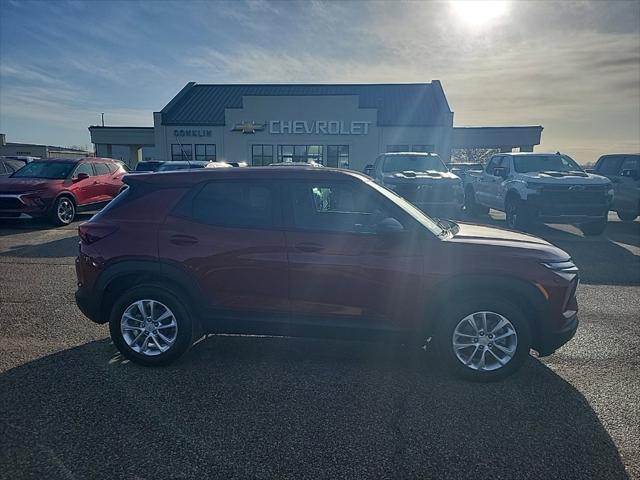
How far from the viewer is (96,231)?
3.63 m

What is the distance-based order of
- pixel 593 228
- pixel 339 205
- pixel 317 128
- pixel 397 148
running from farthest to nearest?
pixel 397 148 < pixel 317 128 < pixel 593 228 < pixel 339 205

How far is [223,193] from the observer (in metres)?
3.63

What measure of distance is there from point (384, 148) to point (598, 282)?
24026mm

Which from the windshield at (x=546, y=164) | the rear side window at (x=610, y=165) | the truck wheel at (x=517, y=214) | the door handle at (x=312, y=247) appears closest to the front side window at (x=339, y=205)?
the door handle at (x=312, y=247)

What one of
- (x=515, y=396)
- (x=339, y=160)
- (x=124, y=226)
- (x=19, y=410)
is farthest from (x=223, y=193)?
(x=339, y=160)

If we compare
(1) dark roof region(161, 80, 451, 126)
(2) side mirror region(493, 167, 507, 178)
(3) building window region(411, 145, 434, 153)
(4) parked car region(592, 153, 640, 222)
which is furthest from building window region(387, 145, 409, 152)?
(2) side mirror region(493, 167, 507, 178)

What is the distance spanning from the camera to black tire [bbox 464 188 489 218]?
561 inches

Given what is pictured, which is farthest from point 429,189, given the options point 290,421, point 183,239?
point 290,421

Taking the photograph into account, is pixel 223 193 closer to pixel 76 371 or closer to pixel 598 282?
pixel 76 371

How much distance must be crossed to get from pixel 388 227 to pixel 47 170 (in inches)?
466

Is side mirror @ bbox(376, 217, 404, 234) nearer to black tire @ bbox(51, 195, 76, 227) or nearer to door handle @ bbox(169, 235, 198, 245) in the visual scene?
door handle @ bbox(169, 235, 198, 245)

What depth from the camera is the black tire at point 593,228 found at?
10.3m

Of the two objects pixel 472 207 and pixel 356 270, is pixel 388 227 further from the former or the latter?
pixel 472 207

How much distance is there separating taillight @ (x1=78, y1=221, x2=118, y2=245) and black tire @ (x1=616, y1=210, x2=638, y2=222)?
14.3m
